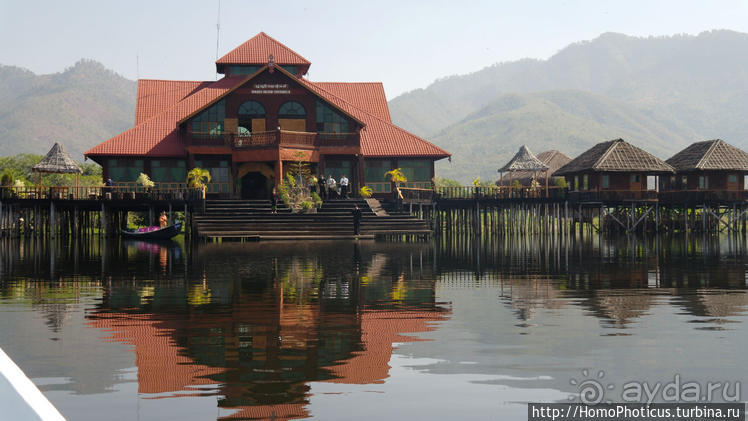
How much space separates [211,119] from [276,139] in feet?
15.9

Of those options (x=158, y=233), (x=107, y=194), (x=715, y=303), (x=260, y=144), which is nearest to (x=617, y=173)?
(x=260, y=144)

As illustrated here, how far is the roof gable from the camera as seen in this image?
165 ft

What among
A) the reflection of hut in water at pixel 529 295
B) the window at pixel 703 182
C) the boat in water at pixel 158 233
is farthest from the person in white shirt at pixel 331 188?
the window at pixel 703 182

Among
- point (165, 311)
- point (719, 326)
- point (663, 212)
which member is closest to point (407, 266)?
point (165, 311)

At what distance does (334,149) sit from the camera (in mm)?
44562

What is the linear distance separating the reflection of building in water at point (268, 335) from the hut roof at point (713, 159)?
41.3 m

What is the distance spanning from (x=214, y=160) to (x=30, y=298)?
30731 millimetres

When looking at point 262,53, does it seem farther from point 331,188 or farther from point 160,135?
point 331,188

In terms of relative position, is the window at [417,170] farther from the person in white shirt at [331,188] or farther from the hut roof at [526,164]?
the person in white shirt at [331,188]

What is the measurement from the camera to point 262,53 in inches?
2002

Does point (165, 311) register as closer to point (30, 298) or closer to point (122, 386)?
point (30, 298)

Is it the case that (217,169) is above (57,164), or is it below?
below

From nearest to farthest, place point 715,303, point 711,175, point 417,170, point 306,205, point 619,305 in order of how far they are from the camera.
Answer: point 619,305 → point 715,303 → point 306,205 → point 417,170 → point 711,175

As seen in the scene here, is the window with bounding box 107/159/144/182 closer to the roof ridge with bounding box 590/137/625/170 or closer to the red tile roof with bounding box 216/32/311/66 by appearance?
the red tile roof with bounding box 216/32/311/66
